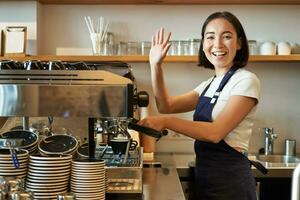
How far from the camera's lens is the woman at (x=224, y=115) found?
1.48 m

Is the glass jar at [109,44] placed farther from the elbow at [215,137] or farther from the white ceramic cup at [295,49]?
the elbow at [215,137]

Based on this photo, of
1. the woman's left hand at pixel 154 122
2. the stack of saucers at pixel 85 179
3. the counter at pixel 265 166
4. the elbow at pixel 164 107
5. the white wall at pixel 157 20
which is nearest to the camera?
the stack of saucers at pixel 85 179

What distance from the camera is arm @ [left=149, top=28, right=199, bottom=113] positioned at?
4.91 feet

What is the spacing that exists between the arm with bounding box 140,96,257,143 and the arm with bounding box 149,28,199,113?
27 cm

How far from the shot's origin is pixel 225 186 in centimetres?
155

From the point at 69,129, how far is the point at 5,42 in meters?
0.74

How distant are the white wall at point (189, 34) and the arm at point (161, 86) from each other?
869 millimetres

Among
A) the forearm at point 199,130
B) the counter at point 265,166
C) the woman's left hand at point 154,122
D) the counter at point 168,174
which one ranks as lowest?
the counter at point 265,166

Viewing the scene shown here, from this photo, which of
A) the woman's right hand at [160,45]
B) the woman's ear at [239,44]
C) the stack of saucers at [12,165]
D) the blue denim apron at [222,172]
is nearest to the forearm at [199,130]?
the blue denim apron at [222,172]

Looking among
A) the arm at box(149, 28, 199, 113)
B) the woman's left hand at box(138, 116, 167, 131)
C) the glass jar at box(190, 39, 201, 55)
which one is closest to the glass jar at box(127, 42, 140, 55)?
the glass jar at box(190, 39, 201, 55)

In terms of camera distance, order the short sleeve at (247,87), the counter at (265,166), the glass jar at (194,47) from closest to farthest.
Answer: the short sleeve at (247,87) → the counter at (265,166) → the glass jar at (194,47)

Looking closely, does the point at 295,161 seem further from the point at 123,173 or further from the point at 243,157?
the point at 123,173

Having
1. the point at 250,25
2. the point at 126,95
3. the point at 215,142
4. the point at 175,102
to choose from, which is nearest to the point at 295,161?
the point at 250,25

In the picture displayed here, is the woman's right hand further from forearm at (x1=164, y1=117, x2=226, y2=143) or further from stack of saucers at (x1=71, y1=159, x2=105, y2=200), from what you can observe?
stack of saucers at (x1=71, y1=159, x2=105, y2=200)
